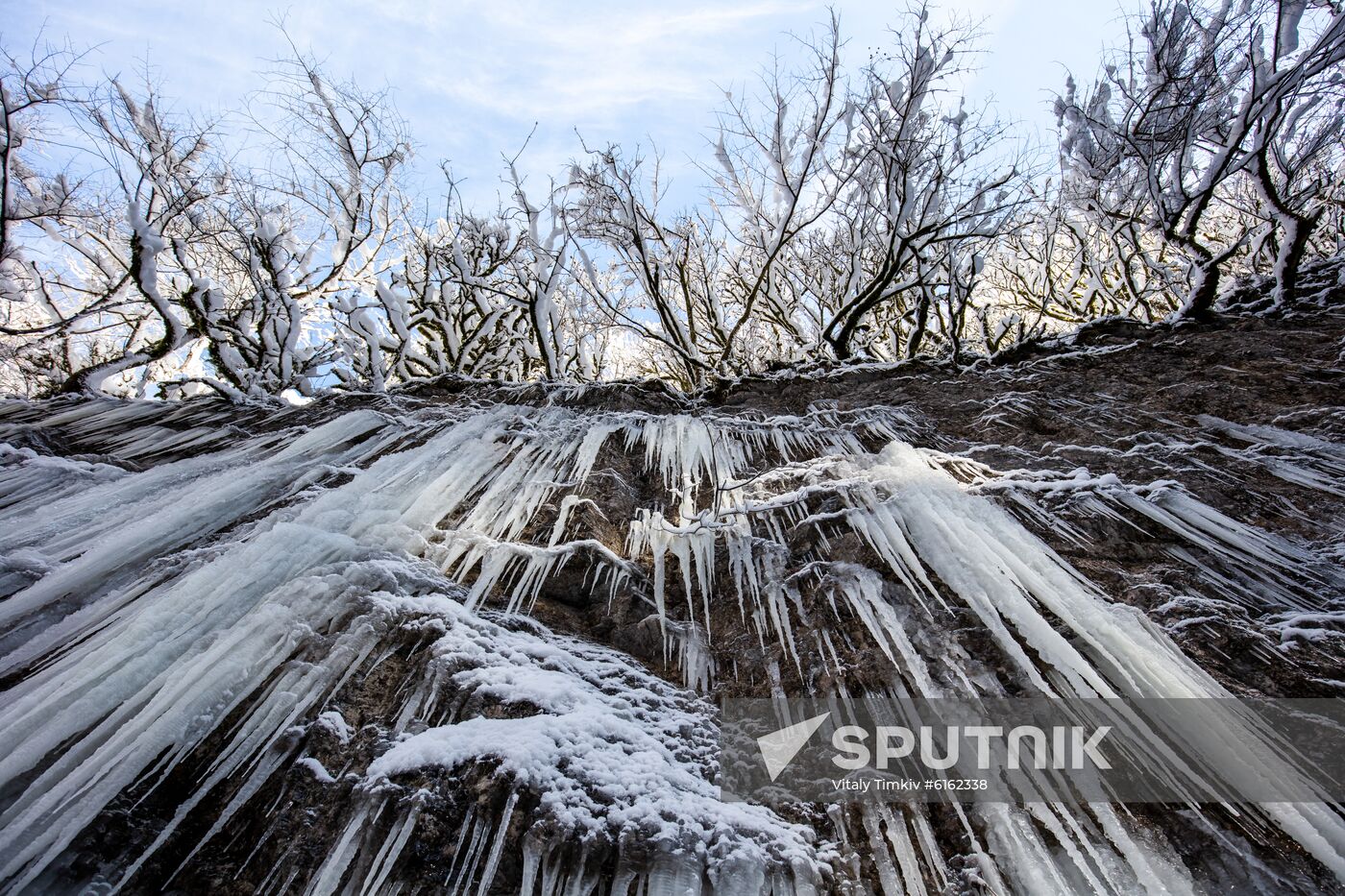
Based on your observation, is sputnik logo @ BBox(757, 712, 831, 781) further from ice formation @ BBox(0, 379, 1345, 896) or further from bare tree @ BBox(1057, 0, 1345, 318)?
bare tree @ BBox(1057, 0, 1345, 318)

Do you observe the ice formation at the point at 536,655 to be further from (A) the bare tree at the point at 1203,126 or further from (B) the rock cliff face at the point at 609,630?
(A) the bare tree at the point at 1203,126

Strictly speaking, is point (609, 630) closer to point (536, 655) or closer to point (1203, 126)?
point (536, 655)

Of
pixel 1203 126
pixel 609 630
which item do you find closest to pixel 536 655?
pixel 609 630

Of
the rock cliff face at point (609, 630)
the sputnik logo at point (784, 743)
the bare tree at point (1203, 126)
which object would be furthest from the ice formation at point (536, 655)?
the bare tree at point (1203, 126)

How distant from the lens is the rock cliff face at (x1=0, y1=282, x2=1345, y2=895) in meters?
1.44

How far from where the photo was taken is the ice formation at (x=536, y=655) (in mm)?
1434

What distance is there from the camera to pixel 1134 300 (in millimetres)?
7008

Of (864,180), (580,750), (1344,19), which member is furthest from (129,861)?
(864,180)

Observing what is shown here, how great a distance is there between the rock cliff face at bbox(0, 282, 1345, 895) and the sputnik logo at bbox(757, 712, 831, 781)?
17cm

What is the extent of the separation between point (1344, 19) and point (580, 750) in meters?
6.74

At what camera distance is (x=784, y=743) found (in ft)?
6.02

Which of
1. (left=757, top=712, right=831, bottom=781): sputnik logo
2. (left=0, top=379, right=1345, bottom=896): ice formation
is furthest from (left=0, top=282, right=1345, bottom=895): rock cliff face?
(left=757, top=712, right=831, bottom=781): sputnik logo

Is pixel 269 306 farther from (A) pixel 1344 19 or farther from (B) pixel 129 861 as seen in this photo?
(A) pixel 1344 19

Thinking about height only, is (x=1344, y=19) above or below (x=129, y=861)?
above
